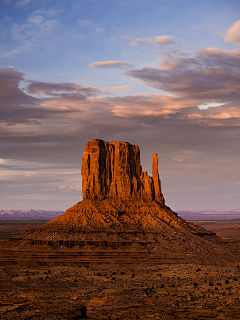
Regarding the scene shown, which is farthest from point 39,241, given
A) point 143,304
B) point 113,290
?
point 143,304

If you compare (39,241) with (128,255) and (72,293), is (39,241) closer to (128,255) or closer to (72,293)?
Answer: (128,255)

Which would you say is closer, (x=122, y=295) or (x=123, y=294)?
(x=122, y=295)

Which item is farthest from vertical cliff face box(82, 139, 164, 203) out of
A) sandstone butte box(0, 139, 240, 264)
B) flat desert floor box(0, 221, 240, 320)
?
flat desert floor box(0, 221, 240, 320)

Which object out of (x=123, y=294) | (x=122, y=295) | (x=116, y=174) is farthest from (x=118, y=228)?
(x=122, y=295)

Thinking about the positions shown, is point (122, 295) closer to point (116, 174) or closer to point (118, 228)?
point (118, 228)

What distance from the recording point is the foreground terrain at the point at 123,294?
47031 millimetres

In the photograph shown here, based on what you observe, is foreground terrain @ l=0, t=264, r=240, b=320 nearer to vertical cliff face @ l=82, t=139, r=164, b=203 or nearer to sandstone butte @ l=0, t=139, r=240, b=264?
sandstone butte @ l=0, t=139, r=240, b=264

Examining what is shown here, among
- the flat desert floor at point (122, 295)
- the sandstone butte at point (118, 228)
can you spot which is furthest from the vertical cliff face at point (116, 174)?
the flat desert floor at point (122, 295)

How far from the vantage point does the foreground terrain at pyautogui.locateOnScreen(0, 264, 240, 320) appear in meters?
47.0

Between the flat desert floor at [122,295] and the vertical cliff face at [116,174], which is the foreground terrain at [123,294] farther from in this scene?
the vertical cliff face at [116,174]

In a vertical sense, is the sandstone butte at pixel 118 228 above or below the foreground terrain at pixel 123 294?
above

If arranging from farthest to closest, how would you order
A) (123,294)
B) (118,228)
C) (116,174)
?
1. (116,174)
2. (118,228)
3. (123,294)

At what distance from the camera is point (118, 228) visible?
113625mm

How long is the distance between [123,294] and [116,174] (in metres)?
70.8
